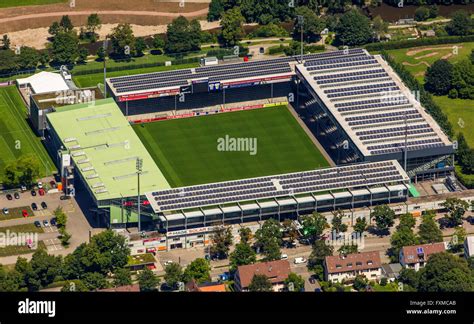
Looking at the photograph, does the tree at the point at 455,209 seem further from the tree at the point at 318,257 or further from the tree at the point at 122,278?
the tree at the point at 122,278

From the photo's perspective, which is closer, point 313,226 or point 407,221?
point 313,226

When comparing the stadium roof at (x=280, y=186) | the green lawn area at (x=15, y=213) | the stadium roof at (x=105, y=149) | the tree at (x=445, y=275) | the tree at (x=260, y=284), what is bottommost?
the green lawn area at (x=15, y=213)

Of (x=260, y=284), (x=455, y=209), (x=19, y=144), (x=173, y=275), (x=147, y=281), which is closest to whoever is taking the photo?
(x=260, y=284)

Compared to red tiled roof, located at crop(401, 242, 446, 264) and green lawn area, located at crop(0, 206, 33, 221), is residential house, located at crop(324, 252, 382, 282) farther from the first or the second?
green lawn area, located at crop(0, 206, 33, 221)

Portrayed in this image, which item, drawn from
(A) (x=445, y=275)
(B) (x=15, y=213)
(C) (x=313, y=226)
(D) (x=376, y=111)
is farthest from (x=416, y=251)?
(B) (x=15, y=213)

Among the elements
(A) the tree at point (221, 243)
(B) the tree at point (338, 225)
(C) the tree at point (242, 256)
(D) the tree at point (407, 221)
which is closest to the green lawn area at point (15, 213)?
(A) the tree at point (221, 243)

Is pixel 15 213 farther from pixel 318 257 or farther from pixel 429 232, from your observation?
pixel 429 232

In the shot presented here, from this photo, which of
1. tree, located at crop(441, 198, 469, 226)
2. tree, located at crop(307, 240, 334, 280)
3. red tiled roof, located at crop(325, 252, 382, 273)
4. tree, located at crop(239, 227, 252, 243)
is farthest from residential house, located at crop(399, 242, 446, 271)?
tree, located at crop(239, 227, 252, 243)
